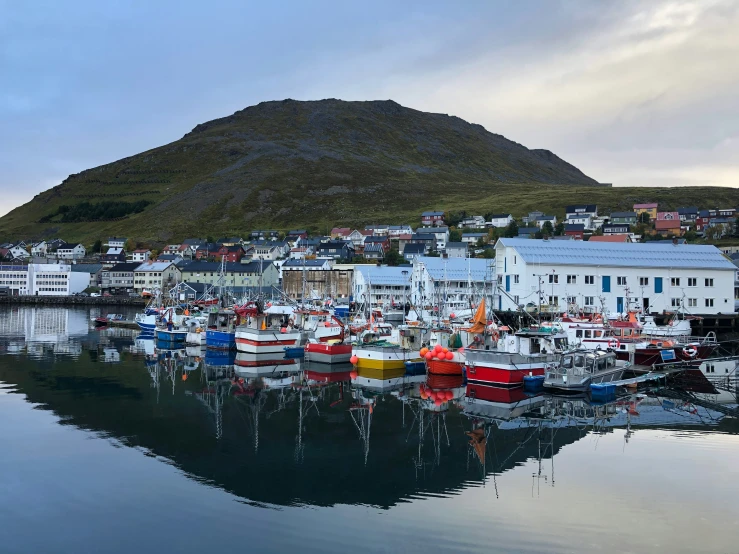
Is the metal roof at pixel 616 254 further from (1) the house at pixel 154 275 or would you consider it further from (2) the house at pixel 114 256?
(2) the house at pixel 114 256

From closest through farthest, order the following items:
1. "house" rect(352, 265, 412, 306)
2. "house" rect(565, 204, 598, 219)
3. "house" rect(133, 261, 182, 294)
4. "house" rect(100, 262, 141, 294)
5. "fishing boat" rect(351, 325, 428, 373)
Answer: "fishing boat" rect(351, 325, 428, 373)
"house" rect(352, 265, 412, 306)
"house" rect(133, 261, 182, 294)
"house" rect(100, 262, 141, 294)
"house" rect(565, 204, 598, 219)

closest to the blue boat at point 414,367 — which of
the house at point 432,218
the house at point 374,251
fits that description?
the house at point 374,251

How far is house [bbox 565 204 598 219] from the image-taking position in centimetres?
13850

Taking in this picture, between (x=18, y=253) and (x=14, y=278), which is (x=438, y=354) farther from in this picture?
(x=18, y=253)

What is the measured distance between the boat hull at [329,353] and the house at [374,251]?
74932 mm

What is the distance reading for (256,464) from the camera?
1838cm

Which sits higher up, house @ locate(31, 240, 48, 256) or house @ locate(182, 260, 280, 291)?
house @ locate(31, 240, 48, 256)

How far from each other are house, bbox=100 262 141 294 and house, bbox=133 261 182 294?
1.73 metres

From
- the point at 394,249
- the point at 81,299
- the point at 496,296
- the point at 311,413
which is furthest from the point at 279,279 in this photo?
the point at 311,413

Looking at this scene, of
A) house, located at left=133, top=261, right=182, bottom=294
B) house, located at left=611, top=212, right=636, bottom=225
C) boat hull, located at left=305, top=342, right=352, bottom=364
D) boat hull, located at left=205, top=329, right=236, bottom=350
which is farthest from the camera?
house, located at left=611, top=212, right=636, bottom=225

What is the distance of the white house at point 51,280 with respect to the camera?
377ft

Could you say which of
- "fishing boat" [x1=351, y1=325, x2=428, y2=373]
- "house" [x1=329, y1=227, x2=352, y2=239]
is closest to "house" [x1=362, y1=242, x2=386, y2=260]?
"house" [x1=329, y1=227, x2=352, y2=239]

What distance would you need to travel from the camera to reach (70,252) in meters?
149

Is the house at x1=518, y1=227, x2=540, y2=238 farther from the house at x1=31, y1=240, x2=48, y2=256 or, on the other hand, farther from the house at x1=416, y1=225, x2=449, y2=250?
the house at x1=31, y1=240, x2=48, y2=256
